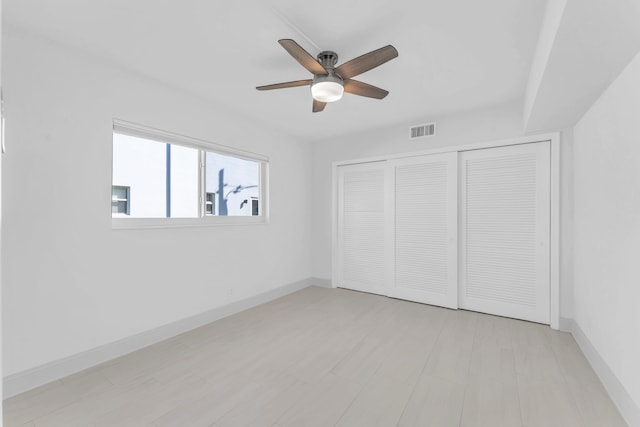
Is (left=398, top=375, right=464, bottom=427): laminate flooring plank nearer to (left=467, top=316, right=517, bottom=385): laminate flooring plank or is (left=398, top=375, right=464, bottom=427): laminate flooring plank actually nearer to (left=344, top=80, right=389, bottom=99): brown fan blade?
(left=467, top=316, right=517, bottom=385): laminate flooring plank

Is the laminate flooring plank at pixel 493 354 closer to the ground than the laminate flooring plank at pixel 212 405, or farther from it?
farther from it

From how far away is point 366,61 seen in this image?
2285 mm

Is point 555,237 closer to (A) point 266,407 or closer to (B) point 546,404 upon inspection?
(B) point 546,404

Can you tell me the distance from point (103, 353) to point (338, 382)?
195 cm

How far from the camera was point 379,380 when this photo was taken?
97.0 inches

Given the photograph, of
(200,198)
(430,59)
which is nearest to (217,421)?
(200,198)

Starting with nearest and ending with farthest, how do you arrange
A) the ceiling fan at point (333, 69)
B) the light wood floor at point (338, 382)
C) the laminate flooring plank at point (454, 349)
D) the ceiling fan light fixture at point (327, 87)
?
the light wood floor at point (338, 382) → the ceiling fan at point (333, 69) → the ceiling fan light fixture at point (327, 87) → the laminate flooring plank at point (454, 349)

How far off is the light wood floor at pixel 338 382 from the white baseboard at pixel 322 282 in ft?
5.18

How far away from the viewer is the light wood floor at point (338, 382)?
208cm

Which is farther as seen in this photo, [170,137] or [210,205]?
[210,205]

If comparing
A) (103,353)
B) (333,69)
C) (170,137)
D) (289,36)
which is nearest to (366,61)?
(333,69)

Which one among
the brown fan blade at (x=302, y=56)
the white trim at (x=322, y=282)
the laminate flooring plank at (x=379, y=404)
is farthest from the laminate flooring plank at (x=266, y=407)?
the white trim at (x=322, y=282)

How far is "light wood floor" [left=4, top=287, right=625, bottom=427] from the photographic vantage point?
208 centimetres

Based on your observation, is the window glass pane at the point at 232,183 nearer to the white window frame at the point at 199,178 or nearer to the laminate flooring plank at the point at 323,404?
the white window frame at the point at 199,178
